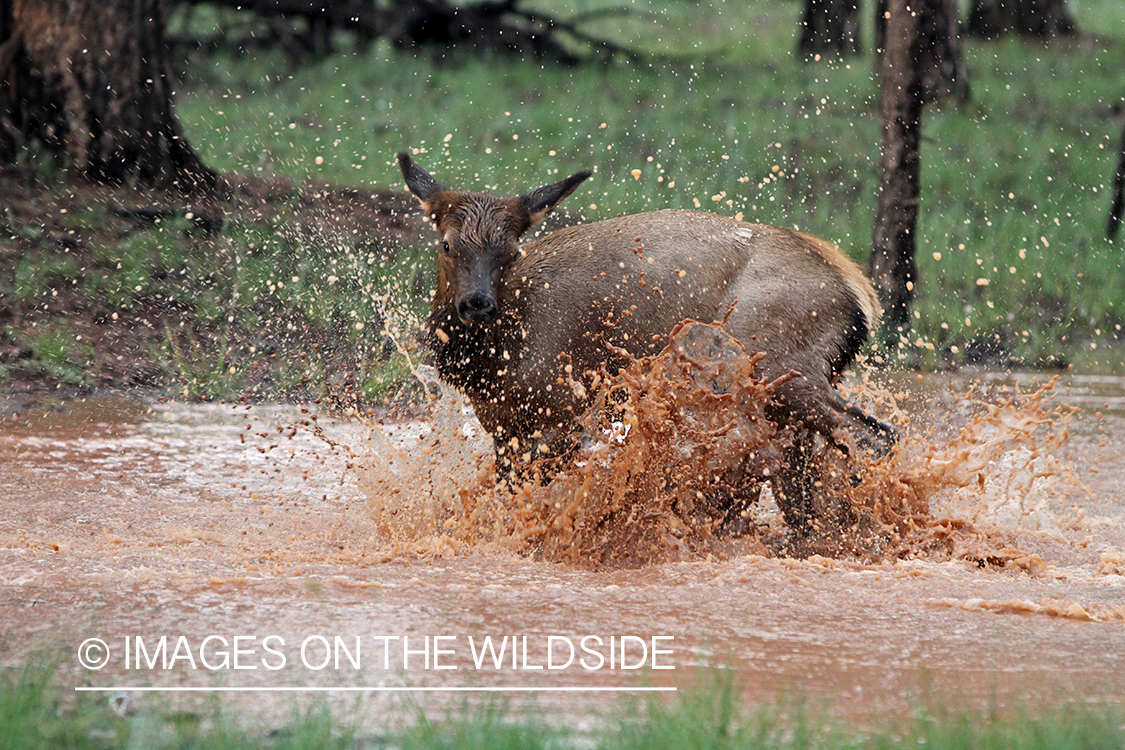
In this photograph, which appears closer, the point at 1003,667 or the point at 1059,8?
the point at 1003,667

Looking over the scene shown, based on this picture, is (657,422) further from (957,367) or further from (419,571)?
(957,367)

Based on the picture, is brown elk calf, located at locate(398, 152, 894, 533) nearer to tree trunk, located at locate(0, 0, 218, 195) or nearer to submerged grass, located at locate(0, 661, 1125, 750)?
submerged grass, located at locate(0, 661, 1125, 750)

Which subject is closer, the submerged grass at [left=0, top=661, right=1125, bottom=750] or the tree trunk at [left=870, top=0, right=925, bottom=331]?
the submerged grass at [left=0, top=661, right=1125, bottom=750]

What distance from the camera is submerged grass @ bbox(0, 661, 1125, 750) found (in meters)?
3.65

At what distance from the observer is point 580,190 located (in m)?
16.2

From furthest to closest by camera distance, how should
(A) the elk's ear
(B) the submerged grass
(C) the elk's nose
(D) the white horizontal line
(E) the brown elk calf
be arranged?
(A) the elk's ear < (E) the brown elk calf < (C) the elk's nose < (D) the white horizontal line < (B) the submerged grass

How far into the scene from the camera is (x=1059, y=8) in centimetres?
2900

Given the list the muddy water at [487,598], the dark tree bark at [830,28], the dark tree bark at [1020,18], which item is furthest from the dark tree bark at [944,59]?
the muddy water at [487,598]

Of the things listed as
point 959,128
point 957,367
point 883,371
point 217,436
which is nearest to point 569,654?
point 217,436


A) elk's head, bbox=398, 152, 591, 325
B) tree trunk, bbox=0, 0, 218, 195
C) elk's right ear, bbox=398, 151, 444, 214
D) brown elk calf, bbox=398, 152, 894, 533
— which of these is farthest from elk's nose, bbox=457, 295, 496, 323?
tree trunk, bbox=0, 0, 218, 195

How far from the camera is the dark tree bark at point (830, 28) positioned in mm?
26844

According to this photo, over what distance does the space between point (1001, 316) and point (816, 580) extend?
29.0 ft

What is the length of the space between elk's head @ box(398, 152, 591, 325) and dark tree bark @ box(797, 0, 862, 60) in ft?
68.6

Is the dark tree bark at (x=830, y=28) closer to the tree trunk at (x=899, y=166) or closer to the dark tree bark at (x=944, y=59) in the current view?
the dark tree bark at (x=944, y=59)
